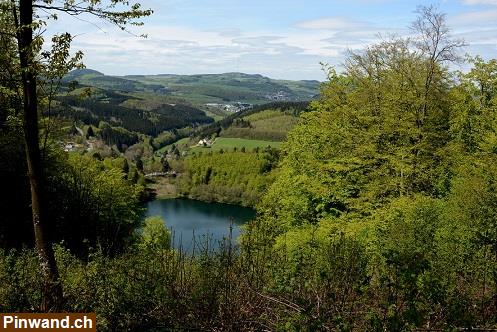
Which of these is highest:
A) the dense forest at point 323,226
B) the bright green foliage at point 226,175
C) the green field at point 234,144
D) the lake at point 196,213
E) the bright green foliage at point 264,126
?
the dense forest at point 323,226

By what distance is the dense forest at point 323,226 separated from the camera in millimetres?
7375

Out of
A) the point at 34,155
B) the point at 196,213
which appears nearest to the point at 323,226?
the point at 34,155

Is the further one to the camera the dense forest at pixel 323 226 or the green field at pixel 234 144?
the green field at pixel 234 144

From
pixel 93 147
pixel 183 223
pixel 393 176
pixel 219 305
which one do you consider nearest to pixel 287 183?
pixel 393 176

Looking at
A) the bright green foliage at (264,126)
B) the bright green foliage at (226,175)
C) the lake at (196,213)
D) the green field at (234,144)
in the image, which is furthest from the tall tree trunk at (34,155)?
the bright green foliage at (264,126)

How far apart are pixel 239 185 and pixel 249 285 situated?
327ft

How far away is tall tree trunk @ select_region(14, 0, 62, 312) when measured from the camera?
312 inches

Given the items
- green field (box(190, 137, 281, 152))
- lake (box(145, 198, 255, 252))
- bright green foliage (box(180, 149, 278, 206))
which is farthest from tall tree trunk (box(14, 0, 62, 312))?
green field (box(190, 137, 281, 152))

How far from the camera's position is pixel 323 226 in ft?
59.5

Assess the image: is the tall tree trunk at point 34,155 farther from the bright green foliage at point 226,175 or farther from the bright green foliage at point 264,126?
the bright green foliage at point 264,126

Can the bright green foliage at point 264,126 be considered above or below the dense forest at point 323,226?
below

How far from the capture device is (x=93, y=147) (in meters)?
147

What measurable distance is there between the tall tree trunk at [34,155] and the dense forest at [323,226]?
4 cm

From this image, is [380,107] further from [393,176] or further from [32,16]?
[32,16]
